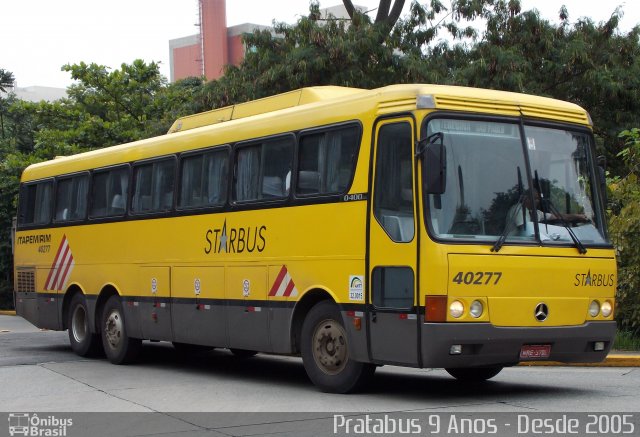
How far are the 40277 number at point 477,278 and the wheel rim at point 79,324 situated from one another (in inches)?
358

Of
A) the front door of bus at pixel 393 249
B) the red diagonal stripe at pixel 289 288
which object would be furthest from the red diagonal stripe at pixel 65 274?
the front door of bus at pixel 393 249

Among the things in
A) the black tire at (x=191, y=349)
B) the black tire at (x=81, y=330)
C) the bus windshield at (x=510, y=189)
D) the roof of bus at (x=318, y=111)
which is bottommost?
the black tire at (x=191, y=349)

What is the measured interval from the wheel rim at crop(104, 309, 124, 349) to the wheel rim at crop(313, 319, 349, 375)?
216 inches

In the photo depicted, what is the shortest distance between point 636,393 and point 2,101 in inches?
1682

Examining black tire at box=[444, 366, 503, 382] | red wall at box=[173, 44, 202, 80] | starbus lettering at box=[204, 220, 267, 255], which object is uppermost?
red wall at box=[173, 44, 202, 80]

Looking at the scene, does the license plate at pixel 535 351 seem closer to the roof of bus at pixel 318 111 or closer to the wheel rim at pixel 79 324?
the roof of bus at pixel 318 111

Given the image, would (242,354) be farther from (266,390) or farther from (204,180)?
(266,390)

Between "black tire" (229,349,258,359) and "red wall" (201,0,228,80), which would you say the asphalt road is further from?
"red wall" (201,0,228,80)

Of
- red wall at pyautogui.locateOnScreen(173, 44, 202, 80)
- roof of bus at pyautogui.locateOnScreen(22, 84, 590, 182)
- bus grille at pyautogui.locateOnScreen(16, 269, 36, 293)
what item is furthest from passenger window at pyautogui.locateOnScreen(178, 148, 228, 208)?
red wall at pyautogui.locateOnScreen(173, 44, 202, 80)

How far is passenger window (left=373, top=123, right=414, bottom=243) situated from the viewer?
35.7ft

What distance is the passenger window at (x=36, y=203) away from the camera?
64.5ft

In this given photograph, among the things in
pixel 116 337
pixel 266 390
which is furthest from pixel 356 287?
pixel 116 337

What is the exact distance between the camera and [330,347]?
39.0 ft

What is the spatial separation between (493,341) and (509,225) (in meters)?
1.22
